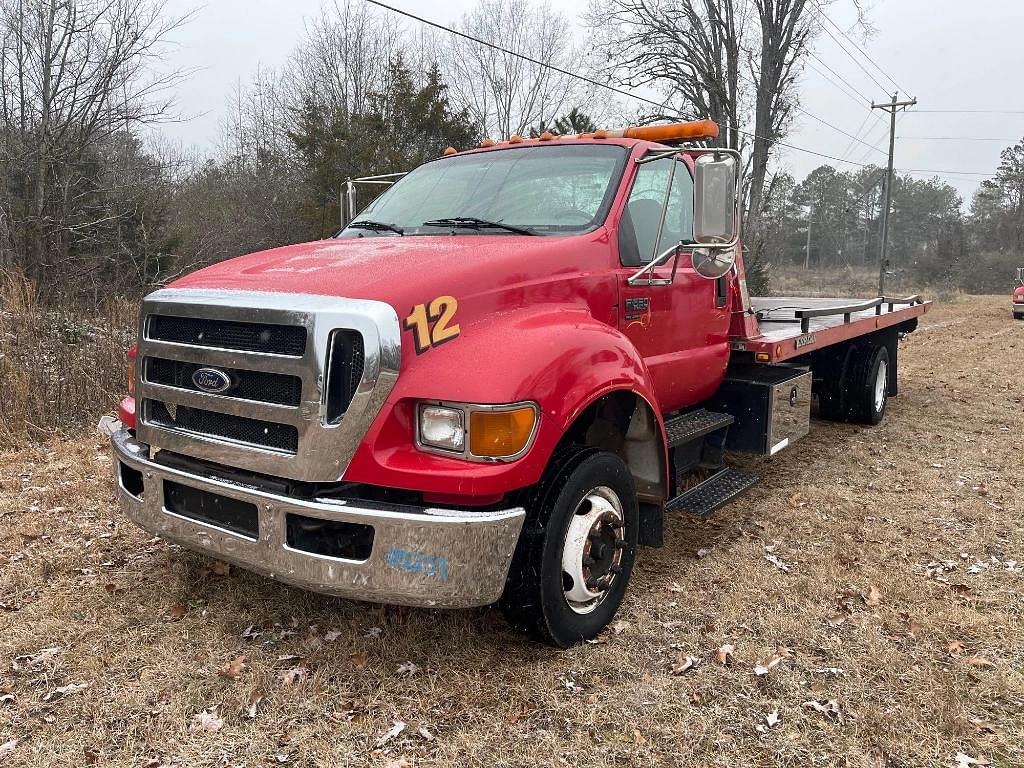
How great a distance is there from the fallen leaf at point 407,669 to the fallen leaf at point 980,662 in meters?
2.33

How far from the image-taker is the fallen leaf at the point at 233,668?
119 inches

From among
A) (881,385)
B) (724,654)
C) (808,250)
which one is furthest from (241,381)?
(808,250)

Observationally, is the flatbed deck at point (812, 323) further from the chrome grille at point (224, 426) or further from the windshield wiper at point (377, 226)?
the chrome grille at point (224, 426)

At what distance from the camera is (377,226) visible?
4.19 meters

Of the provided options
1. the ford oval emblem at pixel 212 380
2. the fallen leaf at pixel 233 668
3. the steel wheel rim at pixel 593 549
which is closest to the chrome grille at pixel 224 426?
the ford oval emblem at pixel 212 380

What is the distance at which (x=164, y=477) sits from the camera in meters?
3.12

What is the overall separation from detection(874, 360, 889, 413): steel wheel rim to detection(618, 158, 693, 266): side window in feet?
13.3

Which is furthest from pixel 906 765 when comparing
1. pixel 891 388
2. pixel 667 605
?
pixel 891 388

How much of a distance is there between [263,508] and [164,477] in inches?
A: 25.1

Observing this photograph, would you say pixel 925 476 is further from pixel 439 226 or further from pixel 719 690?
pixel 439 226

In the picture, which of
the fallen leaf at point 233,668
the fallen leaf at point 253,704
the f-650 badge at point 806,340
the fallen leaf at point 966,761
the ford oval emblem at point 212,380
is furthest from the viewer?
the f-650 badge at point 806,340

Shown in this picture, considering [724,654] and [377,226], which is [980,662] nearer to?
[724,654]

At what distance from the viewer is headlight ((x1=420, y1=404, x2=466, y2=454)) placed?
8.82 feet

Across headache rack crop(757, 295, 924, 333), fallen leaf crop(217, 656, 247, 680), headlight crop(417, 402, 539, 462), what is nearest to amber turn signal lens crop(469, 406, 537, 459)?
headlight crop(417, 402, 539, 462)
